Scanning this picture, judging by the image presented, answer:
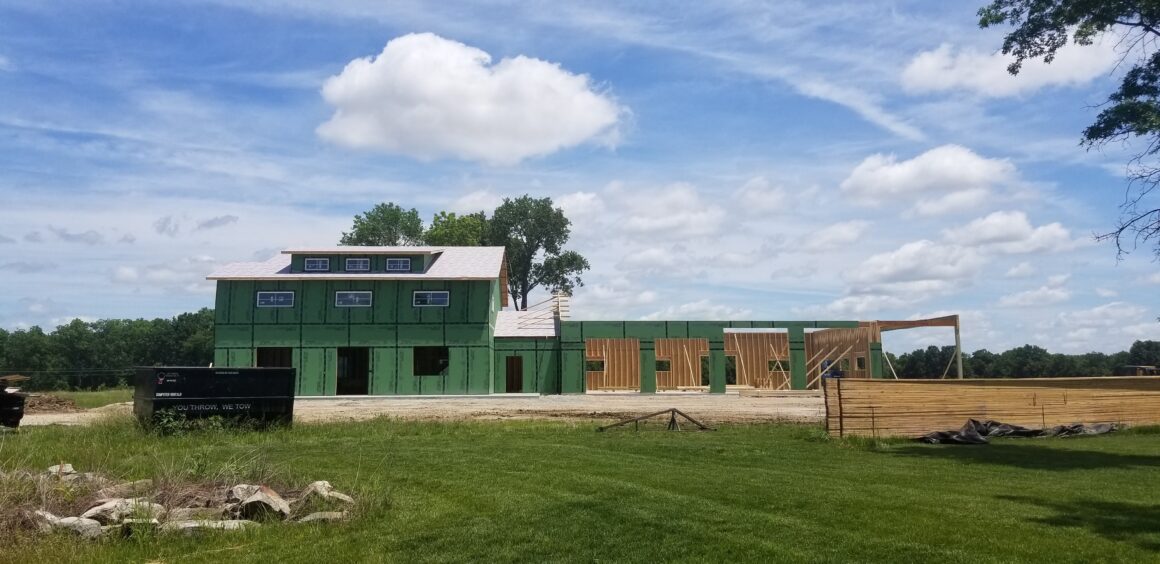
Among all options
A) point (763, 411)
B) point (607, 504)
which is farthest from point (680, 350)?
point (607, 504)

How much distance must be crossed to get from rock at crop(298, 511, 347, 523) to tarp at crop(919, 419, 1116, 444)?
12.7 m

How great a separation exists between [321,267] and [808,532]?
35.8 meters

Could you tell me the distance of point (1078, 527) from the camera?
7590 mm

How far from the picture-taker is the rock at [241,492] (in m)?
8.49

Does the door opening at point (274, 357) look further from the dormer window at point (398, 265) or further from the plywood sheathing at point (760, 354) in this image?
the plywood sheathing at point (760, 354)

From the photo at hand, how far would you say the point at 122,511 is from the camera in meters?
7.77

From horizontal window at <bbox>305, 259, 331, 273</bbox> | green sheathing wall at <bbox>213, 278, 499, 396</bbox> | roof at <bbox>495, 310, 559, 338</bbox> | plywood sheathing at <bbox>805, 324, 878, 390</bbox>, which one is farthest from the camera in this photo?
roof at <bbox>495, 310, 559, 338</bbox>

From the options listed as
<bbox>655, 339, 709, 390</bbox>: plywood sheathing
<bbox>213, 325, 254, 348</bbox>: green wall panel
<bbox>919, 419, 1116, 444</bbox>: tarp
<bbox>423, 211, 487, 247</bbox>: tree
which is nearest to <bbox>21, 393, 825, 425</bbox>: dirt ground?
<bbox>919, 419, 1116, 444</bbox>: tarp

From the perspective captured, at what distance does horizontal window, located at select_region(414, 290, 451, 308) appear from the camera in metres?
38.9

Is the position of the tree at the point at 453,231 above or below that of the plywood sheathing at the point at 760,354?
above

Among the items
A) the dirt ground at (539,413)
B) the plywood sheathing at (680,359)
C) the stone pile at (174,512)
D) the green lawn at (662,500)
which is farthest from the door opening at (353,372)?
the stone pile at (174,512)

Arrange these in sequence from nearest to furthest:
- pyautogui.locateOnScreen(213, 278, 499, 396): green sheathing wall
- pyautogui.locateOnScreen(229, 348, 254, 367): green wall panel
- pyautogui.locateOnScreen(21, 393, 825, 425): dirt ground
Answer: pyautogui.locateOnScreen(21, 393, 825, 425): dirt ground
pyautogui.locateOnScreen(229, 348, 254, 367): green wall panel
pyautogui.locateOnScreen(213, 278, 499, 396): green sheathing wall

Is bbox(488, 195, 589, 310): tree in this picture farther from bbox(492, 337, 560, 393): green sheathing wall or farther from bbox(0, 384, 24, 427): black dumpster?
bbox(0, 384, 24, 427): black dumpster

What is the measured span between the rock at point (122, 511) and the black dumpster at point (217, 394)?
9141 mm
